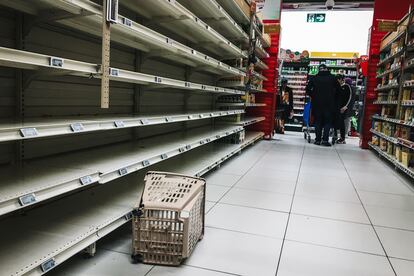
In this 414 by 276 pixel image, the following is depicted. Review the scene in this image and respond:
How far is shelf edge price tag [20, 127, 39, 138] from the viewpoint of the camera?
1344 mm

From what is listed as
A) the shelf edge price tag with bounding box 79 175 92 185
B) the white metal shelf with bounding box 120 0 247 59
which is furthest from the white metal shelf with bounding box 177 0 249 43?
the shelf edge price tag with bounding box 79 175 92 185

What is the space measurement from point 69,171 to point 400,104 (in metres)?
5.03

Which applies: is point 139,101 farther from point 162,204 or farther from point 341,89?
point 341,89

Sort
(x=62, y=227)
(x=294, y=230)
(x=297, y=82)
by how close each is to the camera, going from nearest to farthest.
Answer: (x=62, y=227)
(x=294, y=230)
(x=297, y=82)

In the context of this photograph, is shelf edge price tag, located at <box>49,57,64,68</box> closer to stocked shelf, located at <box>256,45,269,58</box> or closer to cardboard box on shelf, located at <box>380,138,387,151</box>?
stocked shelf, located at <box>256,45,269,58</box>

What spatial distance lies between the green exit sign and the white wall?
136 millimetres

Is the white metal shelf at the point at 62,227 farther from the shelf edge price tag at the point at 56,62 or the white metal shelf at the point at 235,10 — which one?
the white metal shelf at the point at 235,10

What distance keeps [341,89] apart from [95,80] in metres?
6.50

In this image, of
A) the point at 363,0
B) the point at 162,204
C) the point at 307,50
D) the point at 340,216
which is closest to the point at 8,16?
the point at 162,204

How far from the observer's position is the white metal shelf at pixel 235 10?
4.58 m

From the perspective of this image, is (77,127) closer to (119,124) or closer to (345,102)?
(119,124)

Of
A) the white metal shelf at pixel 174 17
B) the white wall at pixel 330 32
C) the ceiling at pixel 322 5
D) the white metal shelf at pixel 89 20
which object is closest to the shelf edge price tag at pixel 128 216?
the white metal shelf at pixel 89 20

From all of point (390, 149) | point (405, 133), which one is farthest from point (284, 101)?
point (405, 133)

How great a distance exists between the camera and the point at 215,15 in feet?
13.8
